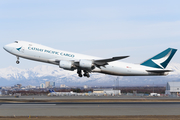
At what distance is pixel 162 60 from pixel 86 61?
17631mm

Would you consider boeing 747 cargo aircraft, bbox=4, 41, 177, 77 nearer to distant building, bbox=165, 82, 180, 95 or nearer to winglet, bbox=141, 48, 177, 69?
winglet, bbox=141, 48, 177, 69

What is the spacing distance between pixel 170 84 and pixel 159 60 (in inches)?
3075

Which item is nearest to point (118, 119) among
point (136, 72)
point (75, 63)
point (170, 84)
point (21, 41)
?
point (75, 63)

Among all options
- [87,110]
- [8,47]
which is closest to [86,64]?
[87,110]

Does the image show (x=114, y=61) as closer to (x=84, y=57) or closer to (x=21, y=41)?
(x=84, y=57)

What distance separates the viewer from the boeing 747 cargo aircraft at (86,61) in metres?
50.2

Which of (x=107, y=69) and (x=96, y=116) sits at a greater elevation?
(x=107, y=69)

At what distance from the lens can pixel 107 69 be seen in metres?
53.4

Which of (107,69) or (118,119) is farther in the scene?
(107,69)

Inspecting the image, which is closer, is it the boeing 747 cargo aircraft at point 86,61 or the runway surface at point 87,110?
the runway surface at point 87,110

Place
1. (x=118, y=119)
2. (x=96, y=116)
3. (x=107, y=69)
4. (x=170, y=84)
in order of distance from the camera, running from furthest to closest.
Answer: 1. (x=170, y=84)
2. (x=107, y=69)
3. (x=96, y=116)
4. (x=118, y=119)

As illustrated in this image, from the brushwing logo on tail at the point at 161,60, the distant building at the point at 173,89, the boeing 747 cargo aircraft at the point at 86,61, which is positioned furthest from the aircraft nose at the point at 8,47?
the distant building at the point at 173,89

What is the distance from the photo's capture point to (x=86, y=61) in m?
50.2

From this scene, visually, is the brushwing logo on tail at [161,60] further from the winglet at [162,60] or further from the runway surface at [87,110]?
the runway surface at [87,110]
